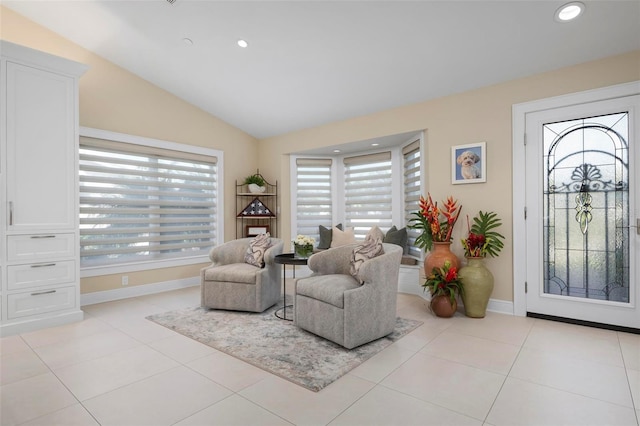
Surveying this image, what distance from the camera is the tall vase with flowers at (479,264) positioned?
3.44 m

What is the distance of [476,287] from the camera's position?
344cm

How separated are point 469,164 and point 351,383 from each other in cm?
270

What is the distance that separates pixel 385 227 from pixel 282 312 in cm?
226

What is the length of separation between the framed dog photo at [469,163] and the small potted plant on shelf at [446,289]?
100 centimetres

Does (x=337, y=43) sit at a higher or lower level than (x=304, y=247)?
higher

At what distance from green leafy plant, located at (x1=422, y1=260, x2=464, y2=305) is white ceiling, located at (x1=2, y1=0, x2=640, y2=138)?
2.01 metres

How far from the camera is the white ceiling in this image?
9.26ft

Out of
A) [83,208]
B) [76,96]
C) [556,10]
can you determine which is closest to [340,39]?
[556,10]

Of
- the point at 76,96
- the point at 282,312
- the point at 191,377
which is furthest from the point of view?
the point at 282,312

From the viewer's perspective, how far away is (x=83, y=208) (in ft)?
13.6

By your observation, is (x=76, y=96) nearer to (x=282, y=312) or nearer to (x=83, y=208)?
(x=83, y=208)

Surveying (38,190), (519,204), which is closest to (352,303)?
(519,204)

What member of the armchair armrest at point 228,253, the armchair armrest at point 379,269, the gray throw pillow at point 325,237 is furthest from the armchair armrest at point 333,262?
the gray throw pillow at point 325,237

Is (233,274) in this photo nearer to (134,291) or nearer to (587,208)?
(134,291)
